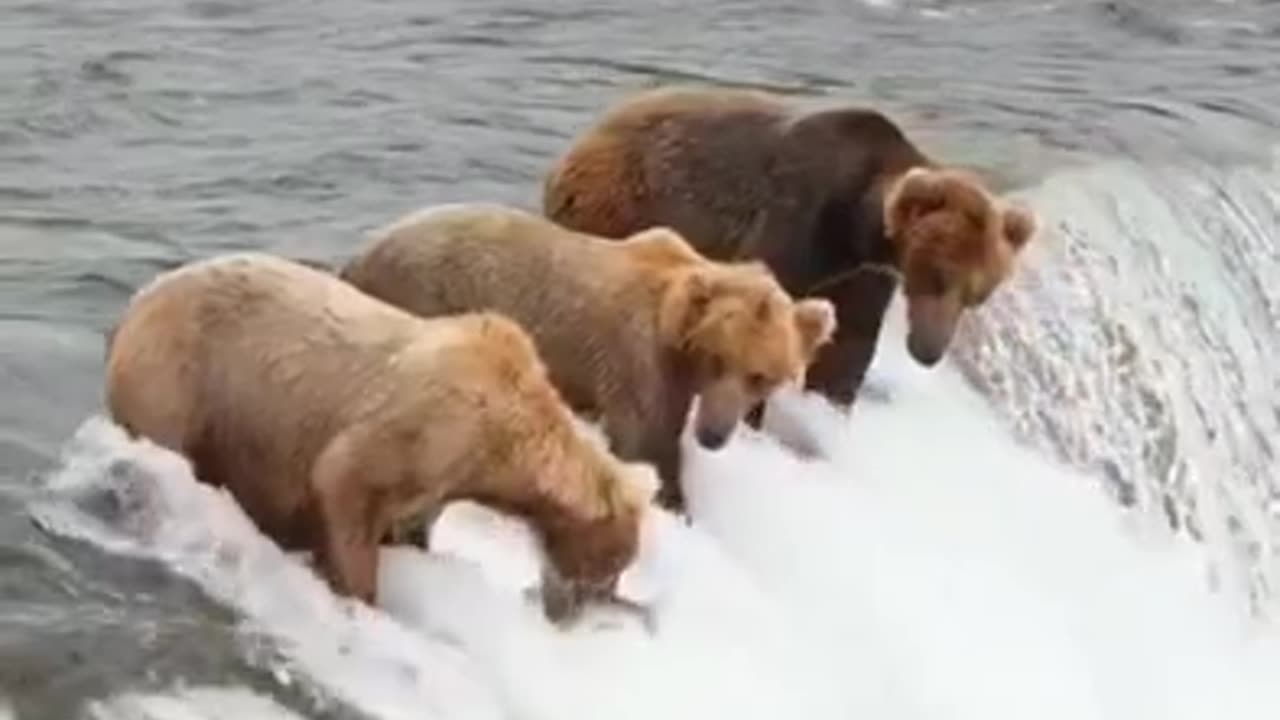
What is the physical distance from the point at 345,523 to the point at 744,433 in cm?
191

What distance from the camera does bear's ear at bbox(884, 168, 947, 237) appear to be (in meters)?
8.30

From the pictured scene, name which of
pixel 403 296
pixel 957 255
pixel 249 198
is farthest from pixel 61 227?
pixel 957 255

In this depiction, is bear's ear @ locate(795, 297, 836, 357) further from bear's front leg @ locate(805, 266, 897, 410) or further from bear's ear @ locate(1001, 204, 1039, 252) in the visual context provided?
bear's front leg @ locate(805, 266, 897, 410)

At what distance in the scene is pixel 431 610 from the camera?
23.1 ft

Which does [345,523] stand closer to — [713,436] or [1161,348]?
[713,436]

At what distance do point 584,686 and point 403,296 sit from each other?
4.22 ft

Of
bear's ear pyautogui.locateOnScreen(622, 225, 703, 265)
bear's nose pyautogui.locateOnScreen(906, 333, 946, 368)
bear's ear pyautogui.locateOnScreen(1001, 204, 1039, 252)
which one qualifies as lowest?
bear's nose pyautogui.locateOnScreen(906, 333, 946, 368)

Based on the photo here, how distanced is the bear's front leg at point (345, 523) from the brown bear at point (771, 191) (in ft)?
7.07

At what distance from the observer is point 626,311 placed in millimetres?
7781

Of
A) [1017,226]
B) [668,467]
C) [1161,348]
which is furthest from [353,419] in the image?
[1161,348]

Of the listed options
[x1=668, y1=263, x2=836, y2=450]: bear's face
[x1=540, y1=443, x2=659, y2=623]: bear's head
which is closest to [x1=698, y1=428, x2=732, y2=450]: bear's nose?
[x1=668, y1=263, x2=836, y2=450]: bear's face

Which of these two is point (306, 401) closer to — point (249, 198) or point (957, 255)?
point (957, 255)

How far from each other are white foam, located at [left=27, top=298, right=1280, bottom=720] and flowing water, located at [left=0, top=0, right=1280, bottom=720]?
0.01m

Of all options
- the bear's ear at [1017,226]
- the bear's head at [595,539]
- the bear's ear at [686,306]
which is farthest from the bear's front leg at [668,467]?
the bear's ear at [1017,226]
